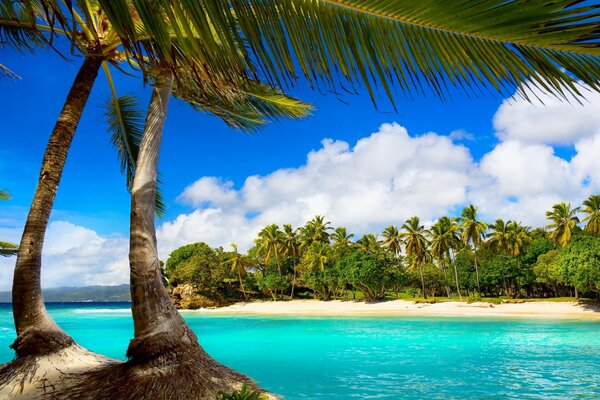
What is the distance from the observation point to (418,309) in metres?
43.9

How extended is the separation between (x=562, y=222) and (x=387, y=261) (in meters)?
19.5

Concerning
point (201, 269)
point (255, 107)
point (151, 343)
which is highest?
point (255, 107)

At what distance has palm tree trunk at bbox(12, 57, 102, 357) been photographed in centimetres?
572

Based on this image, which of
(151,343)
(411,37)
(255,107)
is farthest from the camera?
(255,107)

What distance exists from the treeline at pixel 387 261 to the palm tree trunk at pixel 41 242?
148ft

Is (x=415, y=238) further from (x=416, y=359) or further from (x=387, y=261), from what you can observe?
(x=416, y=359)

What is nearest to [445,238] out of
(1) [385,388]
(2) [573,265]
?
(2) [573,265]

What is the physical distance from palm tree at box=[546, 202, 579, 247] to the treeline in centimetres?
9

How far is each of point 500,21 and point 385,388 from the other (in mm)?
11708

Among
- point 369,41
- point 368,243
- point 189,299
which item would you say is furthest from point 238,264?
point 369,41

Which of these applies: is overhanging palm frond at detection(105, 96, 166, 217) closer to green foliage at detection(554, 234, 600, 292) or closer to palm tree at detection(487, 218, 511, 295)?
green foliage at detection(554, 234, 600, 292)

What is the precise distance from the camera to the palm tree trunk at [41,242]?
572cm

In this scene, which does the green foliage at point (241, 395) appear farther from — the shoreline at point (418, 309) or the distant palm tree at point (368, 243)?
the distant palm tree at point (368, 243)

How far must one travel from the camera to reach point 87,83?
619 cm
